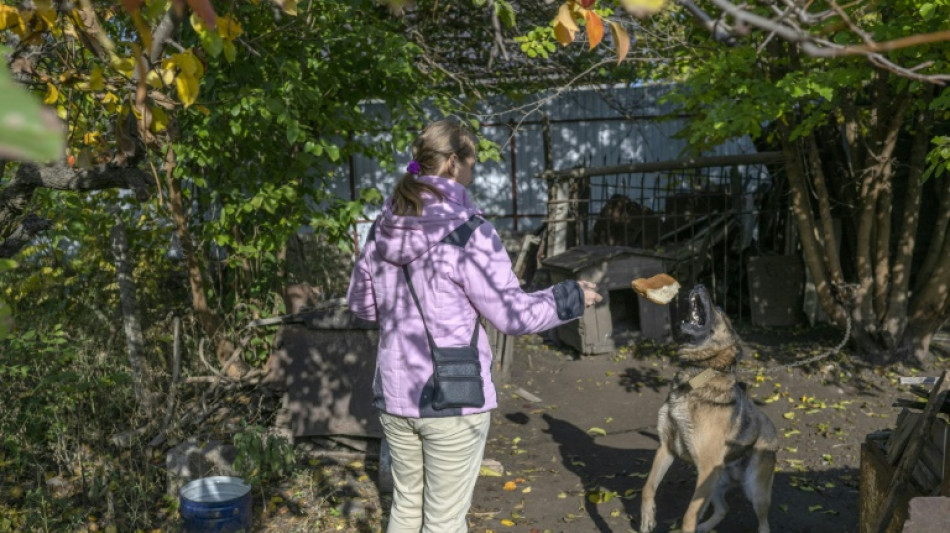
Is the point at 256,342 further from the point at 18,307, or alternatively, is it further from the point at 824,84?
the point at 824,84

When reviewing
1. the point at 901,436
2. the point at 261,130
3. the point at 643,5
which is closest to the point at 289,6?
the point at 643,5

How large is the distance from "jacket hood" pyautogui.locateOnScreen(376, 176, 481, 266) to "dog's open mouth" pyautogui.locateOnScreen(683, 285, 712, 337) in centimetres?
178

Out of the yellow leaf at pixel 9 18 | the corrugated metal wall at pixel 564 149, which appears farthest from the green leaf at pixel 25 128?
the corrugated metal wall at pixel 564 149

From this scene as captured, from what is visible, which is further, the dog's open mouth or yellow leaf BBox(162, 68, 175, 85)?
the dog's open mouth

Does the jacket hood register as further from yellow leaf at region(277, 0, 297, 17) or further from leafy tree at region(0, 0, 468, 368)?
leafy tree at region(0, 0, 468, 368)

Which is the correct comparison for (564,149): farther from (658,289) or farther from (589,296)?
(589,296)

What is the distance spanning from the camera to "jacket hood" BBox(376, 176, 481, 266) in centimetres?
313

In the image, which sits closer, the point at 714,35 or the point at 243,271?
the point at 714,35

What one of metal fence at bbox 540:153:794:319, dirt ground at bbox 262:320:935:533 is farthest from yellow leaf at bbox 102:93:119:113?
metal fence at bbox 540:153:794:319

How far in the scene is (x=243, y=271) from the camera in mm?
7121

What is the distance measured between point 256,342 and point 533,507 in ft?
8.70

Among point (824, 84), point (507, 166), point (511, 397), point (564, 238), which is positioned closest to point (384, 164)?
point (511, 397)

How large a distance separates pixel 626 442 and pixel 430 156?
14.1 ft

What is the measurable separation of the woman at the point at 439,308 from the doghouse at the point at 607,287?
19.2ft
